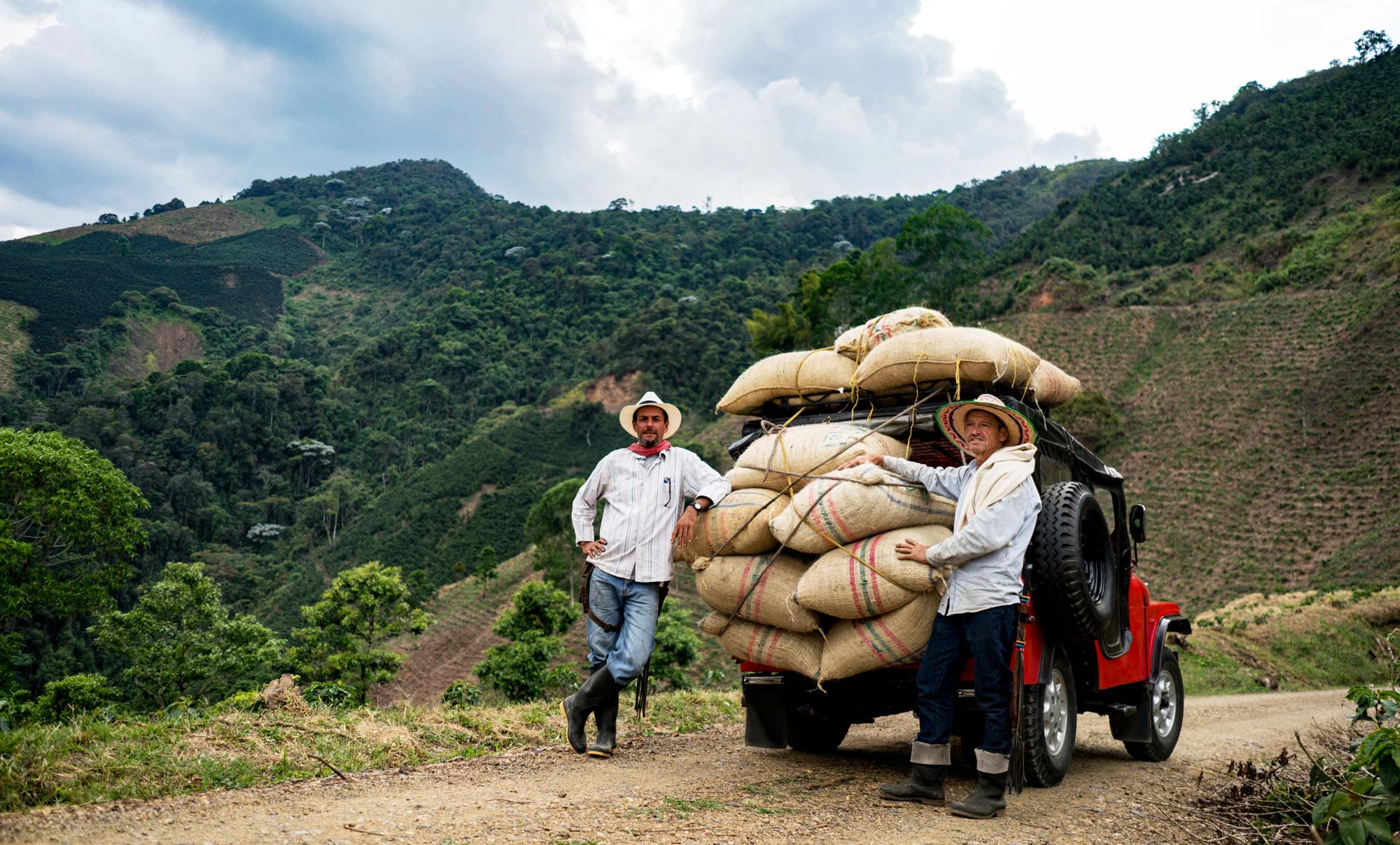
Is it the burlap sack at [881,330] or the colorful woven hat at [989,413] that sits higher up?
the burlap sack at [881,330]

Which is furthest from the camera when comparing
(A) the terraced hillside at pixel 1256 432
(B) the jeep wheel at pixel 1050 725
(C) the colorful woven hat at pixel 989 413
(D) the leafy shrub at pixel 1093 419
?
(D) the leafy shrub at pixel 1093 419

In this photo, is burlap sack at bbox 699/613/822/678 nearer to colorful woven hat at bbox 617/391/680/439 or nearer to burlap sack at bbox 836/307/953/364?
colorful woven hat at bbox 617/391/680/439

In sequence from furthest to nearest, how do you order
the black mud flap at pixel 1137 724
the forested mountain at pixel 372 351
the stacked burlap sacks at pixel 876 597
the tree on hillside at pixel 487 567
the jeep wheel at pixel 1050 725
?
the forested mountain at pixel 372 351
the tree on hillside at pixel 487 567
the black mud flap at pixel 1137 724
the jeep wheel at pixel 1050 725
the stacked burlap sacks at pixel 876 597

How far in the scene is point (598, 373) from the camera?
80188mm

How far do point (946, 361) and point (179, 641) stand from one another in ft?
89.8

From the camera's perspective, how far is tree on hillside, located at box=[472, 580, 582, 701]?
23.3m

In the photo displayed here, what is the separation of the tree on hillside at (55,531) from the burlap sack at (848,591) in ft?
98.9

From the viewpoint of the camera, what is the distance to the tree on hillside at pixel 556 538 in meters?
35.2

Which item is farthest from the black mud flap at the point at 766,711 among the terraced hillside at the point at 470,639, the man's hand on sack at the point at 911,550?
the terraced hillside at the point at 470,639

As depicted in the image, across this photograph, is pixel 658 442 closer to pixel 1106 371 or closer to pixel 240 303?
pixel 1106 371

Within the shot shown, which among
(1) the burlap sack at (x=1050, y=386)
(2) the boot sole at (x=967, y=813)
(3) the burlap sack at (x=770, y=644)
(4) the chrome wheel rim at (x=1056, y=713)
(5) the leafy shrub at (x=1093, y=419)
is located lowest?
(2) the boot sole at (x=967, y=813)

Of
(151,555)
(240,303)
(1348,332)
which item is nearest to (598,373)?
(151,555)

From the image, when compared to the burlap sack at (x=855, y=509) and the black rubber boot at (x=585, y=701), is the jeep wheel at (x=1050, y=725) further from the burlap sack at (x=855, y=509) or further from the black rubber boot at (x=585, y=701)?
the black rubber boot at (x=585, y=701)

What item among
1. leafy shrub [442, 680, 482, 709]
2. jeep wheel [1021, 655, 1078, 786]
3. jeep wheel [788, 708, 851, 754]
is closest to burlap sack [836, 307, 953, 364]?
jeep wheel [1021, 655, 1078, 786]
